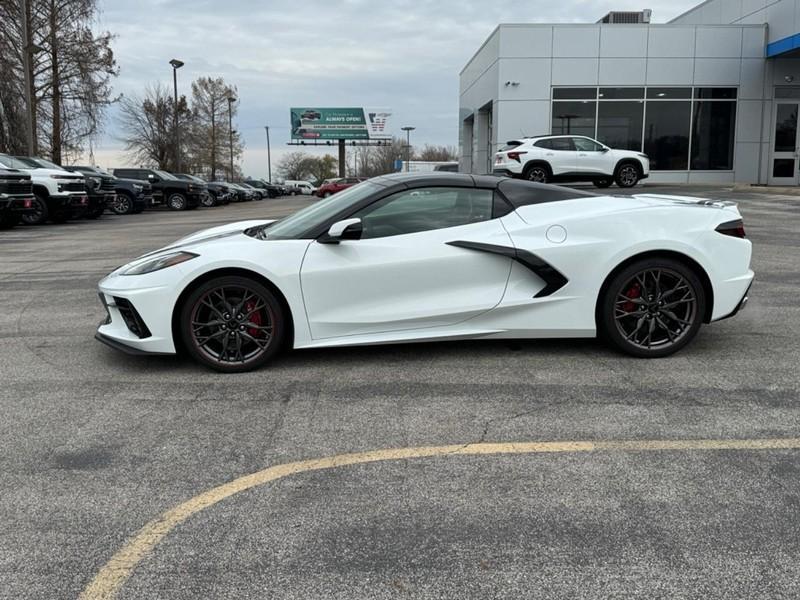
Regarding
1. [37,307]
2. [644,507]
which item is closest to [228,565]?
[644,507]

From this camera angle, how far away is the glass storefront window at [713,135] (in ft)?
87.1

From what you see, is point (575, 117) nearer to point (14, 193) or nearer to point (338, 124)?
point (14, 193)

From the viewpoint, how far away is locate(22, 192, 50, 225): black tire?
18.4 meters

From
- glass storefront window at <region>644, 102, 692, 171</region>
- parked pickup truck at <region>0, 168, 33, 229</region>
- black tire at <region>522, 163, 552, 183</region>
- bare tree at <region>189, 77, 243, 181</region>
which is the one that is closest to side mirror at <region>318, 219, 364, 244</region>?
parked pickup truck at <region>0, 168, 33, 229</region>

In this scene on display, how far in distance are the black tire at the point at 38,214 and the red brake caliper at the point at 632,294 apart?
1671 cm

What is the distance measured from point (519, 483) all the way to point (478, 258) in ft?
6.73

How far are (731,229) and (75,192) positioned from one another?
1830 centimetres

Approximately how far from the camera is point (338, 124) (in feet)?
272

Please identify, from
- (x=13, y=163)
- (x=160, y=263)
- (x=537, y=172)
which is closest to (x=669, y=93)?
(x=537, y=172)

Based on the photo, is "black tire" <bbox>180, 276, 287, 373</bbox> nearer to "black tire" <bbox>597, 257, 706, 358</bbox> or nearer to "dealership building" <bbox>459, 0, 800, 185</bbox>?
"black tire" <bbox>597, 257, 706, 358</bbox>

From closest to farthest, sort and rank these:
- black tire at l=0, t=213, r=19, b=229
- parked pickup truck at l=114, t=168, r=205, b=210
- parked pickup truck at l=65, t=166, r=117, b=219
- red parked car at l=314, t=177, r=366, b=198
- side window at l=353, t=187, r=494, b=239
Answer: side window at l=353, t=187, r=494, b=239 < black tire at l=0, t=213, r=19, b=229 < parked pickup truck at l=65, t=166, r=117, b=219 < parked pickup truck at l=114, t=168, r=205, b=210 < red parked car at l=314, t=177, r=366, b=198

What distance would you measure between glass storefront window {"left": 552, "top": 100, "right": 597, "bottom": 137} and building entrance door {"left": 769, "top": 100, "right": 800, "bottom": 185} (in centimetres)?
685

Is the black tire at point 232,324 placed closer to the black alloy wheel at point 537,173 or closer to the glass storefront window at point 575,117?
the black alloy wheel at point 537,173

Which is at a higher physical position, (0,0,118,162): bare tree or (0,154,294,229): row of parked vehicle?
(0,0,118,162): bare tree
